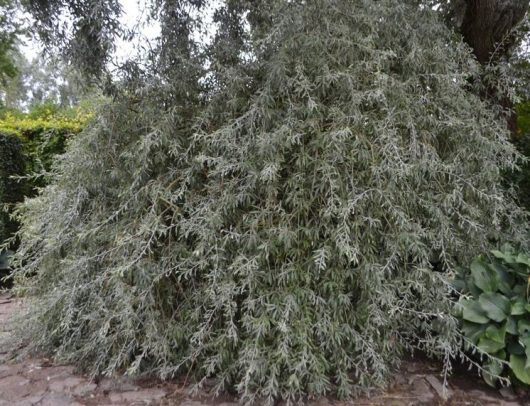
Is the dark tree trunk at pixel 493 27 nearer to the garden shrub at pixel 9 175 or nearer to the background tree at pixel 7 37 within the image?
the garden shrub at pixel 9 175

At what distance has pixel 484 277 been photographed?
2.35 m

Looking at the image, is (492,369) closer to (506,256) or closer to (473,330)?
(473,330)

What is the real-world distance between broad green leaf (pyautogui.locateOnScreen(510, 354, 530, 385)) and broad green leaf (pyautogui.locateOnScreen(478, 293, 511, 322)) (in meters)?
0.20

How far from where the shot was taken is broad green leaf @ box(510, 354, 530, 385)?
2113mm

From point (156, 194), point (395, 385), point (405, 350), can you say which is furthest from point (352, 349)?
point (156, 194)

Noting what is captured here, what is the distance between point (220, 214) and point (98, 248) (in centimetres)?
93

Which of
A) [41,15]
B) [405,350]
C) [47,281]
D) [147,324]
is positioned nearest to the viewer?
[147,324]

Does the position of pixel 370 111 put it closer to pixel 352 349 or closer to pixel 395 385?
pixel 352 349

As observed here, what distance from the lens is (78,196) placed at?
9.11 feet

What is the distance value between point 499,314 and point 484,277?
0.21m

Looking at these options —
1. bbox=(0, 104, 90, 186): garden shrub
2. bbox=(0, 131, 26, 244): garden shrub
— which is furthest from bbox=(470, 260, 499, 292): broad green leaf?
bbox=(0, 131, 26, 244): garden shrub

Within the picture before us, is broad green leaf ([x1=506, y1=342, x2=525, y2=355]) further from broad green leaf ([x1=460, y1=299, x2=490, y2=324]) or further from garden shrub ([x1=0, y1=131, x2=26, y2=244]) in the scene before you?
garden shrub ([x1=0, y1=131, x2=26, y2=244])

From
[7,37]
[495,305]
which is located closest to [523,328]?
[495,305]

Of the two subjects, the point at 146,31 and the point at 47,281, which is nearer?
the point at 146,31
